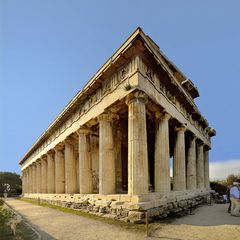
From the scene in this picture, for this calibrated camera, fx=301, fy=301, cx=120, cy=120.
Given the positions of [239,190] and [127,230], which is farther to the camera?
[239,190]

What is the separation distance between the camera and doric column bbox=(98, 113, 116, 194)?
17875 mm

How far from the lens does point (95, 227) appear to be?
12961mm

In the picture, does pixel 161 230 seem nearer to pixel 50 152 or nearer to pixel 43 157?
pixel 50 152

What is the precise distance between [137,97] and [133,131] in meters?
1.78

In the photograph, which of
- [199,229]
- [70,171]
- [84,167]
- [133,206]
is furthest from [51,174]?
[199,229]

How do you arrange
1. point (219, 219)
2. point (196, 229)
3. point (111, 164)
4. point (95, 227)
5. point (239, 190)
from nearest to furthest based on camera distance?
point (196, 229) → point (95, 227) → point (219, 219) → point (239, 190) → point (111, 164)

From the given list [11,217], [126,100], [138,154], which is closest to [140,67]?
[126,100]

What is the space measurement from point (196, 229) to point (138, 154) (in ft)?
15.1

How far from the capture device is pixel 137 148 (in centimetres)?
1520

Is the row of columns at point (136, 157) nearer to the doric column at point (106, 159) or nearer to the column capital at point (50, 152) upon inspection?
the doric column at point (106, 159)

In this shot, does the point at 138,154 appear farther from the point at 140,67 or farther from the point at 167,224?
the point at 140,67

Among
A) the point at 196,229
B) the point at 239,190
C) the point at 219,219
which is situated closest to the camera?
the point at 196,229

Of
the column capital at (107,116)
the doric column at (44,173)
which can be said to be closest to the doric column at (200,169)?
the column capital at (107,116)

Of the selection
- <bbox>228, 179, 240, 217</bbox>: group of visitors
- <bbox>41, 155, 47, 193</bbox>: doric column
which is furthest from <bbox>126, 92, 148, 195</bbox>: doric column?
<bbox>41, 155, 47, 193</bbox>: doric column
